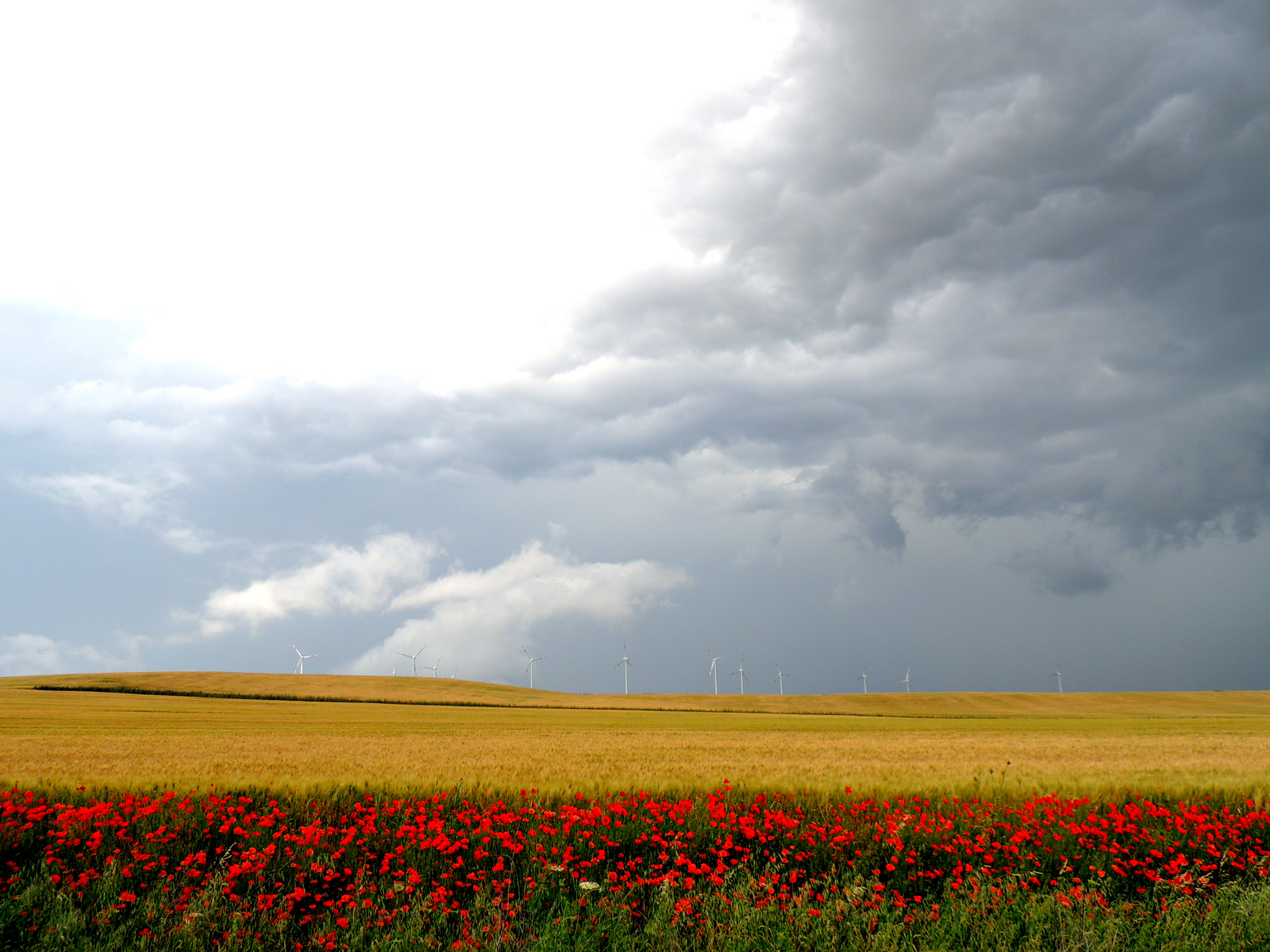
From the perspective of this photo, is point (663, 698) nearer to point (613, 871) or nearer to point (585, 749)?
point (585, 749)

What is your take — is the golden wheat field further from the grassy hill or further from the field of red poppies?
the grassy hill

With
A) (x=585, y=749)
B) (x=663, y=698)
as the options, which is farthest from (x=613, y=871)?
(x=663, y=698)

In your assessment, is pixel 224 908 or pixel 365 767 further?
pixel 365 767

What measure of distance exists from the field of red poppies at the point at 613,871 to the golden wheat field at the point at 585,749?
188cm

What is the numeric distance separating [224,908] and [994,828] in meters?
13.6

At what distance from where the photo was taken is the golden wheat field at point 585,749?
17.6m

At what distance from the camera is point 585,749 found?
106 ft

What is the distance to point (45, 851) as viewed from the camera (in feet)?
38.1

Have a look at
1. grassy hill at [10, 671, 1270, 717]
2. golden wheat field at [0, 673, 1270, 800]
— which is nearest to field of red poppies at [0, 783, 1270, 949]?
golden wheat field at [0, 673, 1270, 800]

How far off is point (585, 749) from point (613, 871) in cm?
2081

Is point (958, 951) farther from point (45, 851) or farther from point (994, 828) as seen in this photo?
point (45, 851)

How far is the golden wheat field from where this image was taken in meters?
17.6

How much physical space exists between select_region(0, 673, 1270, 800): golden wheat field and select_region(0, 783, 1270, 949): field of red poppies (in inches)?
73.9

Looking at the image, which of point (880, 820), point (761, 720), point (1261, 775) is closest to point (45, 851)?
point (880, 820)
